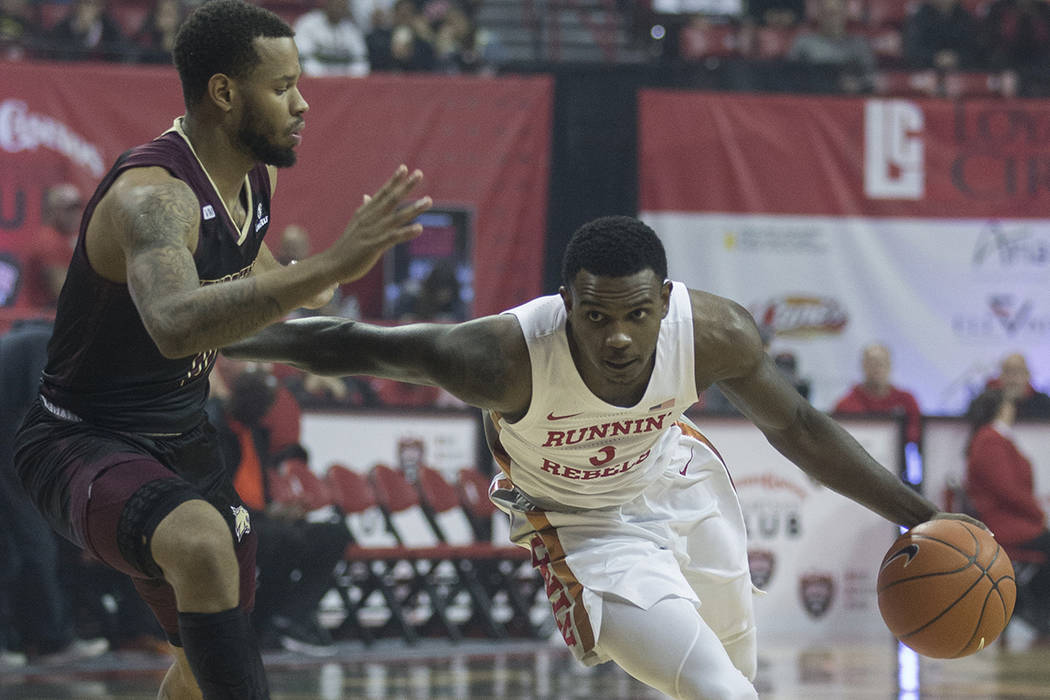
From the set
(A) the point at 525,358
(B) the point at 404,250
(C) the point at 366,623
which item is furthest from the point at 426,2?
(A) the point at 525,358

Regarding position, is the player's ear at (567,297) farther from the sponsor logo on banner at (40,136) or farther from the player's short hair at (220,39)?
the sponsor logo on banner at (40,136)

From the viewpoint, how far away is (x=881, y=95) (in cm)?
1054

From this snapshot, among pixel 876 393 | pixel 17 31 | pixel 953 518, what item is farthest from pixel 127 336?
pixel 17 31

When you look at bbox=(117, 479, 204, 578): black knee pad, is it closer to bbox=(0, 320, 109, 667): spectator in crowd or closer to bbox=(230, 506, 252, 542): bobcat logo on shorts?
bbox=(230, 506, 252, 542): bobcat logo on shorts

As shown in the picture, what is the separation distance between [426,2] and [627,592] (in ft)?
30.2

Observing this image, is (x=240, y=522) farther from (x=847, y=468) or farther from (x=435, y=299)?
(x=435, y=299)

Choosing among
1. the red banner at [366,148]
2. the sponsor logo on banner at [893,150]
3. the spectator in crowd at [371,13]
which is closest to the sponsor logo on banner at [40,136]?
the red banner at [366,148]

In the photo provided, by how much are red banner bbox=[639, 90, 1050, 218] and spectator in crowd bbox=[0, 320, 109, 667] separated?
5.15m

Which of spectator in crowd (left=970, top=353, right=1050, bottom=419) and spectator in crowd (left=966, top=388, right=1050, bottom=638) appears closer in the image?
spectator in crowd (left=966, top=388, right=1050, bottom=638)

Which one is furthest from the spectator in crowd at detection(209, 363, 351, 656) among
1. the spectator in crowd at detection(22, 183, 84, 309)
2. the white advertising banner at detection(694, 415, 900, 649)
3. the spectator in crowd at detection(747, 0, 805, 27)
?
the spectator in crowd at detection(747, 0, 805, 27)

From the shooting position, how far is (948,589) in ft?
11.5

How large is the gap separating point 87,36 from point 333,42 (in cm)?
185

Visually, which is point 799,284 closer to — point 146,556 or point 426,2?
point 426,2

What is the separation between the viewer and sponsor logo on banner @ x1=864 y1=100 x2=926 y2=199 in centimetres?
1045
